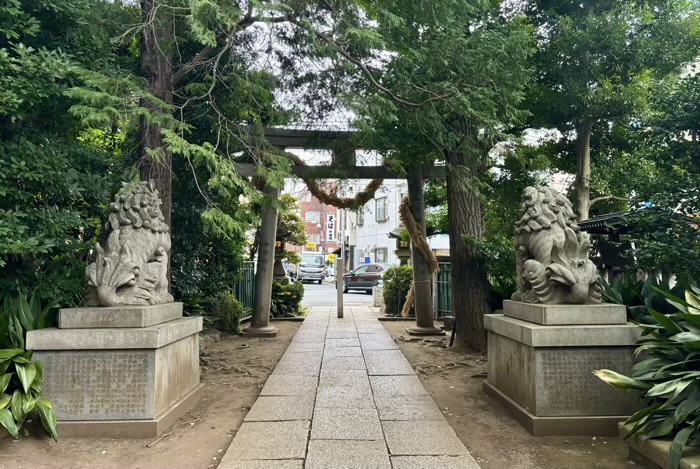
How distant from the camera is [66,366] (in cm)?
446

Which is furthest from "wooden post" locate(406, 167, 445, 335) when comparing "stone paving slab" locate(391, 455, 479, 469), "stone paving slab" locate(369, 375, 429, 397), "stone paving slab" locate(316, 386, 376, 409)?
"stone paving slab" locate(391, 455, 479, 469)

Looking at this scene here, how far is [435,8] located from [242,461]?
5.79 m

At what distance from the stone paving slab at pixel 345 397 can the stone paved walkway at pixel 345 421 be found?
0.01 metres

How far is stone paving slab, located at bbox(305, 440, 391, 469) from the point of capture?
367cm

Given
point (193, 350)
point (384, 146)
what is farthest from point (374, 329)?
point (193, 350)

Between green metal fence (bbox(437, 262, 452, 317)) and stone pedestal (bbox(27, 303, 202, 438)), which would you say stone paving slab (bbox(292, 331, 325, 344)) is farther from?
stone pedestal (bbox(27, 303, 202, 438))

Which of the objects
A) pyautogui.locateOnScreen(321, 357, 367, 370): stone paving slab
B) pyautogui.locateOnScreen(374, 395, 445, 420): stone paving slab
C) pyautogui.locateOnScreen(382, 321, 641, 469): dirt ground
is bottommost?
pyautogui.locateOnScreen(382, 321, 641, 469): dirt ground

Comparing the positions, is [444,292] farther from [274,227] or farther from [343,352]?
[343,352]

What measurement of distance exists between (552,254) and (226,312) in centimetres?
775

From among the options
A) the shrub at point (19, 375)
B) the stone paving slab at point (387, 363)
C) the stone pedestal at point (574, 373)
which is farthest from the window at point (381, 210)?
the shrub at point (19, 375)

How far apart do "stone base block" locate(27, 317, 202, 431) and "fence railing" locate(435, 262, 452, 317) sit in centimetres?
980

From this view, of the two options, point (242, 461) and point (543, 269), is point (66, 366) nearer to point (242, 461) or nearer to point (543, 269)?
point (242, 461)

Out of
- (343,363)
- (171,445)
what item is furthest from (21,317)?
(343,363)

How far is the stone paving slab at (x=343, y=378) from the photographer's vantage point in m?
6.20
